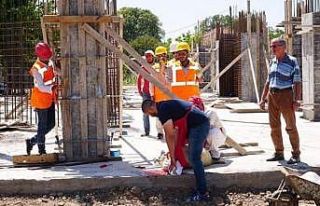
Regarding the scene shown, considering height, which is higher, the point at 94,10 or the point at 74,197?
the point at 94,10

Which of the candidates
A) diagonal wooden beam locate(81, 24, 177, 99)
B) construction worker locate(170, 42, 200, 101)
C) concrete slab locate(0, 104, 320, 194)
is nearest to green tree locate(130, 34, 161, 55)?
construction worker locate(170, 42, 200, 101)

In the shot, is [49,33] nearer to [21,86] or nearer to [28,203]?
[28,203]

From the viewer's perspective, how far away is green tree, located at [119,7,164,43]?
76.9 m

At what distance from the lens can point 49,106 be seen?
9133mm

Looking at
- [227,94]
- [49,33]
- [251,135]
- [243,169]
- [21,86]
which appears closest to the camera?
[243,169]

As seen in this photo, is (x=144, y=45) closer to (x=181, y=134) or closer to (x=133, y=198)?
(x=133, y=198)

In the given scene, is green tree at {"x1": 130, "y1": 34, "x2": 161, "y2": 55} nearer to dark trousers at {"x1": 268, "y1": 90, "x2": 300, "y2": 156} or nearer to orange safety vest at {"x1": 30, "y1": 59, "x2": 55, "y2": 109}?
orange safety vest at {"x1": 30, "y1": 59, "x2": 55, "y2": 109}

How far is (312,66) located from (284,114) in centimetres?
606

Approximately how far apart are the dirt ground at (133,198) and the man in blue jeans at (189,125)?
0.31 metres

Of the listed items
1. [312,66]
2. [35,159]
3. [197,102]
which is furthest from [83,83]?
[312,66]

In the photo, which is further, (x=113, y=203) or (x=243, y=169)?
(x=243, y=169)

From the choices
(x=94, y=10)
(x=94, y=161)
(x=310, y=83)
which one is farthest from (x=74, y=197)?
(x=310, y=83)

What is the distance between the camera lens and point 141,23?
78.6m

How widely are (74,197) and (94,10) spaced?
2973 mm
